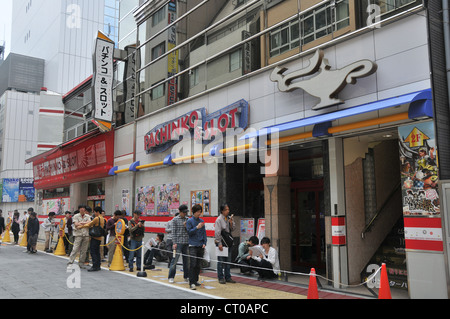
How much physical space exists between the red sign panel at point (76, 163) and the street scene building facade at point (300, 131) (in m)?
1.14

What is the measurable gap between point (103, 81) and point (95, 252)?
9.55 metres

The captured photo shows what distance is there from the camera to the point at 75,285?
28.2 ft

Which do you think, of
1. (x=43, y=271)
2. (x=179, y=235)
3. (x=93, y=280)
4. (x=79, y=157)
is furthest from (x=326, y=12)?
(x=79, y=157)

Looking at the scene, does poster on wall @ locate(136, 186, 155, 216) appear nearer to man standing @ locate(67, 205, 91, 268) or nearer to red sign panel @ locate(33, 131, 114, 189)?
red sign panel @ locate(33, 131, 114, 189)

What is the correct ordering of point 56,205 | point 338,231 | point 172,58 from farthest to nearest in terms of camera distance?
point 56,205
point 172,58
point 338,231

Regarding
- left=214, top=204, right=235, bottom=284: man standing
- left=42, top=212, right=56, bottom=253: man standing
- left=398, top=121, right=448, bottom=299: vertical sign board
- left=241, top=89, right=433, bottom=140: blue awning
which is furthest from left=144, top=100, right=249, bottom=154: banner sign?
left=398, top=121, right=448, bottom=299: vertical sign board

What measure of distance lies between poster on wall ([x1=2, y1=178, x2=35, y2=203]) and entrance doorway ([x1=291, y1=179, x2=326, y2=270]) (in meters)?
38.8

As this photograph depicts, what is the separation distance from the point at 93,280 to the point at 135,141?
Answer: 872 cm

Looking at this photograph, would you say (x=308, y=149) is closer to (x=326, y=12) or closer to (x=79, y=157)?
(x=326, y=12)

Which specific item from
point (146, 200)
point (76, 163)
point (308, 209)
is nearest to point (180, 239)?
point (308, 209)

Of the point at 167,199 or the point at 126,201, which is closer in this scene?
the point at 167,199

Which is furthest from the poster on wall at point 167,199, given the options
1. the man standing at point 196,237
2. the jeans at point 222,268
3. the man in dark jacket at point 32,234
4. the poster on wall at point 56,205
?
the poster on wall at point 56,205

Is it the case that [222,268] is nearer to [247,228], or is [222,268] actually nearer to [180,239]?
[180,239]

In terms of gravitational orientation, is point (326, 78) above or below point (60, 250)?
above
